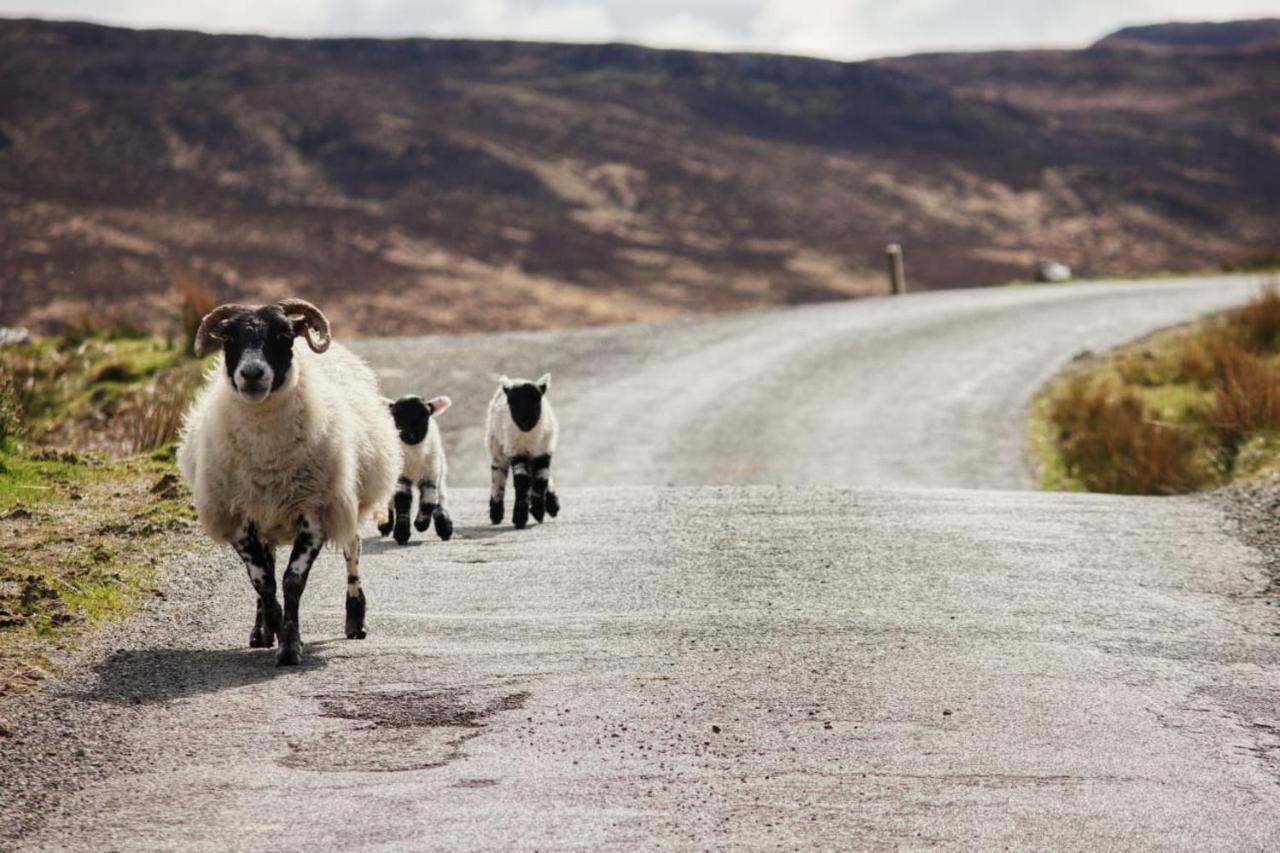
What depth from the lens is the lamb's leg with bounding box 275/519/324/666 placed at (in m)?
7.48

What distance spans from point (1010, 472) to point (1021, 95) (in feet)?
259

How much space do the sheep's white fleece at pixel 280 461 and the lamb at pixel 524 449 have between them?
4.10 meters

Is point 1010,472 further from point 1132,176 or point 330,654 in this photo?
point 1132,176

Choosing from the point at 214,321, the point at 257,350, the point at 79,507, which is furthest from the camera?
the point at 79,507

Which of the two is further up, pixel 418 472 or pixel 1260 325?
pixel 1260 325

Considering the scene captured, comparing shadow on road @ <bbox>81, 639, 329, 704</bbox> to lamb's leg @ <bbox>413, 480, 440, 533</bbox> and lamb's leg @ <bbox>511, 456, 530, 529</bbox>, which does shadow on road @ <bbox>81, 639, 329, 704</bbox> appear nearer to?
lamb's leg @ <bbox>413, 480, 440, 533</bbox>

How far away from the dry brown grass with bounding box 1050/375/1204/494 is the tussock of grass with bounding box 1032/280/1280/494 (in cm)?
2

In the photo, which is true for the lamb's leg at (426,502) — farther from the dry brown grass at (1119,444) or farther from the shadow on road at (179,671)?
the dry brown grass at (1119,444)

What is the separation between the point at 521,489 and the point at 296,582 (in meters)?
4.94

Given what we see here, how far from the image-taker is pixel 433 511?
38.7ft

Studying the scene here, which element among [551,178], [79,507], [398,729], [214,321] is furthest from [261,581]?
[551,178]

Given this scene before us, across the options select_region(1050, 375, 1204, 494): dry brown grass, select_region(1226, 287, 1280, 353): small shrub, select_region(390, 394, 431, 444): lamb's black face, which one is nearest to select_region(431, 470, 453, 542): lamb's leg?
select_region(390, 394, 431, 444): lamb's black face

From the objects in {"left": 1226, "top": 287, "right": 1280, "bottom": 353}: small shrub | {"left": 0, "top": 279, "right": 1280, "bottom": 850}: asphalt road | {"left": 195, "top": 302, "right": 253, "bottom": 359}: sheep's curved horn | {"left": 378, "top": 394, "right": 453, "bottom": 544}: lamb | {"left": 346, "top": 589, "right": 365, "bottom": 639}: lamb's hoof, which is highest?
{"left": 1226, "top": 287, "right": 1280, "bottom": 353}: small shrub

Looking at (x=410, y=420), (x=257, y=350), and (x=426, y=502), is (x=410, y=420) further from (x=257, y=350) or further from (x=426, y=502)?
(x=257, y=350)
